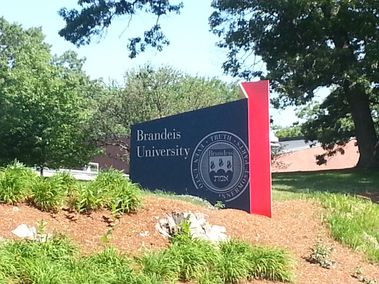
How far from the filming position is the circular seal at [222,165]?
32.5 ft

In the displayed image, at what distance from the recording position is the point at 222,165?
10.1 m

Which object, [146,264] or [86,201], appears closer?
[146,264]

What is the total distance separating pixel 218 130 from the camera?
10336 mm

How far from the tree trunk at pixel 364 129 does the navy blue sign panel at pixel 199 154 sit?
15.7m

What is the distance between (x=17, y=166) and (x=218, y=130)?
3462 mm

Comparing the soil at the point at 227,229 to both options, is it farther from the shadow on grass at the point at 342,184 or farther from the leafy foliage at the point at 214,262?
the shadow on grass at the point at 342,184

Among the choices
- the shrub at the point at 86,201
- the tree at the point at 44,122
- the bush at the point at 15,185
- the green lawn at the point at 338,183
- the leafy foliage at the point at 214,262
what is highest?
the tree at the point at 44,122

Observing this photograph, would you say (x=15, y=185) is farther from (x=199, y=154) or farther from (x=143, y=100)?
(x=143, y=100)

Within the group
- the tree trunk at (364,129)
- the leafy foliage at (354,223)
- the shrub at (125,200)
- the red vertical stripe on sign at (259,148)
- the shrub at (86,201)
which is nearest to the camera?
the shrub at (86,201)

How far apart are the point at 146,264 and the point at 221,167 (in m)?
3.96

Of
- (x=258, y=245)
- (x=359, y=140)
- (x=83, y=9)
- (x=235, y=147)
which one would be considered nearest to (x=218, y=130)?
(x=235, y=147)

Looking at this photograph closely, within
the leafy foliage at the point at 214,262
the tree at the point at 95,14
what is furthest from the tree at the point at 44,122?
the leafy foliage at the point at 214,262

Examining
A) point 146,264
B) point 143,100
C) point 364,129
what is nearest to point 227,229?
point 146,264

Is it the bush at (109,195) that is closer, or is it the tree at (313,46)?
the bush at (109,195)
